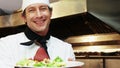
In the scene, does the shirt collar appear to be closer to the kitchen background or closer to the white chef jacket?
the white chef jacket

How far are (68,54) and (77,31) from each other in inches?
79.5

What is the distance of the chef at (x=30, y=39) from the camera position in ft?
4.88

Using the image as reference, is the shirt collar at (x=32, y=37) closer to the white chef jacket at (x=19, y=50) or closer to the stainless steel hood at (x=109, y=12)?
the white chef jacket at (x=19, y=50)

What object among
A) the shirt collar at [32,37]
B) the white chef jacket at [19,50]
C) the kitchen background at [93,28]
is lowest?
the kitchen background at [93,28]

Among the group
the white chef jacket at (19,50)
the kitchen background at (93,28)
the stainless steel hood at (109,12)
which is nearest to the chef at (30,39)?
the white chef jacket at (19,50)

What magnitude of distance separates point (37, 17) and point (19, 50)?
0.79 ft

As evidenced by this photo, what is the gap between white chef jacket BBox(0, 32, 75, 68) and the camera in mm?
1496

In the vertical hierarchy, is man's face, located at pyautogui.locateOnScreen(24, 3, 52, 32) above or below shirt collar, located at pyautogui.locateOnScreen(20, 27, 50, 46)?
above

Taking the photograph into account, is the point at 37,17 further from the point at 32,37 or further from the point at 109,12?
the point at 109,12

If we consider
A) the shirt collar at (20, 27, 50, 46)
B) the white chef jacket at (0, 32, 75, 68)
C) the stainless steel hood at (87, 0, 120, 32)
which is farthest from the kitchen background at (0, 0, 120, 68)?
the shirt collar at (20, 27, 50, 46)

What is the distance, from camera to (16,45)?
1574 millimetres

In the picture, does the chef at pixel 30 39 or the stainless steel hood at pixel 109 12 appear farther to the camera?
the stainless steel hood at pixel 109 12

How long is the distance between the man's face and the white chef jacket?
132 millimetres

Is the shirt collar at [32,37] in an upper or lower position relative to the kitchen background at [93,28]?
upper
